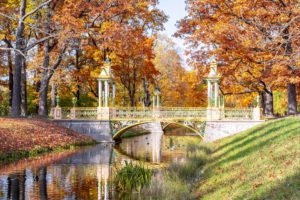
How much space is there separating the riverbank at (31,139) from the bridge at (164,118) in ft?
6.59

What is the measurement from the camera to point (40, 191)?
37.2ft

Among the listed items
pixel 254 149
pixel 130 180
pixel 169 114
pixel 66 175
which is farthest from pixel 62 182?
pixel 169 114

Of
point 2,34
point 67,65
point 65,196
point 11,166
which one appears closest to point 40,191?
point 65,196

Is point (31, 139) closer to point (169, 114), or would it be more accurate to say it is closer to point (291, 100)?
point (169, 114)

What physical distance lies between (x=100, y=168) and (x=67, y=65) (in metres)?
20.5

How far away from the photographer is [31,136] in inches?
813

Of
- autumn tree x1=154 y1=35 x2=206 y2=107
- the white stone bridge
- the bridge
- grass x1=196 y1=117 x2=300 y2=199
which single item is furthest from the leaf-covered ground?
autumn tree x1=154 y1=35 x2=206 y2=107

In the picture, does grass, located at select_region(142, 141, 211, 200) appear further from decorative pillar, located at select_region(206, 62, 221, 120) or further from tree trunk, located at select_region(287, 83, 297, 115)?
decorative pillar, located at select_region(206, 62, 221, 120)

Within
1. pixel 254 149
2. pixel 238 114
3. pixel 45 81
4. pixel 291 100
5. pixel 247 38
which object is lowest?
pixel 254 149

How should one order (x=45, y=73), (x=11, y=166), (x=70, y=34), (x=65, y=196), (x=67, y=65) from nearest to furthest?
(x=65, y=196) < (x=11, y=166) < (x=70, y=34) < (x=45, y=73) < (x=67, y=65)

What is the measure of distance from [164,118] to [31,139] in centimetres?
991

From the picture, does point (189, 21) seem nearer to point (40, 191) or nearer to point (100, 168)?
point (100, 168)

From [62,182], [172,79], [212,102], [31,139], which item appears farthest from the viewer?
[172,79]

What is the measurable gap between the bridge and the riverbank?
2.01 metres
